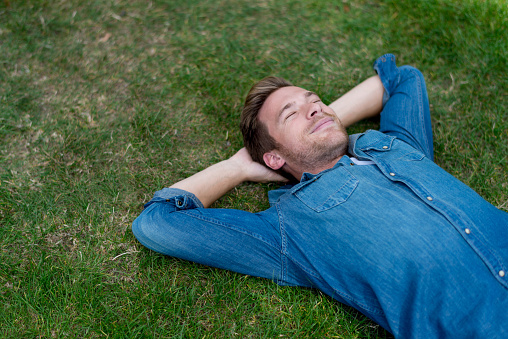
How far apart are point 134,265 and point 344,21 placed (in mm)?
3794

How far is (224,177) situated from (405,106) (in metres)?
1.87

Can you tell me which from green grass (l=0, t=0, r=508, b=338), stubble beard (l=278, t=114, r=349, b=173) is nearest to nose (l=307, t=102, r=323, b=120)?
stubble beard (l=278, t=114, r=349, b=173)

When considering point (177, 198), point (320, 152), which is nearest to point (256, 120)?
point (320, 152)

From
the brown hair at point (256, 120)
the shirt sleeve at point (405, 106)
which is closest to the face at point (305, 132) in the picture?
the brown hair at point (256, 120)

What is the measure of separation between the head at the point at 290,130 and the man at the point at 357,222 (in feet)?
0.03

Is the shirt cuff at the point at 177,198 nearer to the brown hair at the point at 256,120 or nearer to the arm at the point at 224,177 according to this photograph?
the arm at the point at 224,177

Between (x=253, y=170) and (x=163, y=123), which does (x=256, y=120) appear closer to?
(x=253, y=170)

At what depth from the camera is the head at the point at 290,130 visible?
10.8 feet

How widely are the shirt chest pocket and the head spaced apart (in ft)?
0.97

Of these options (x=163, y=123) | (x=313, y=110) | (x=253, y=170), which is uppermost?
(x=313, y=110)

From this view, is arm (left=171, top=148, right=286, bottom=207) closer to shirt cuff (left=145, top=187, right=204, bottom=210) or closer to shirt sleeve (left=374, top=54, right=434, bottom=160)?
shirt cuff (left=145, top=187, right=204, bottom=210)

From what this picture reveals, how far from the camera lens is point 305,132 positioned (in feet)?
10.8

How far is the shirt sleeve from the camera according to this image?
11.6 ft

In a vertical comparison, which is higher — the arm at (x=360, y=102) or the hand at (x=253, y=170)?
the arm at (x=360, y=102)
